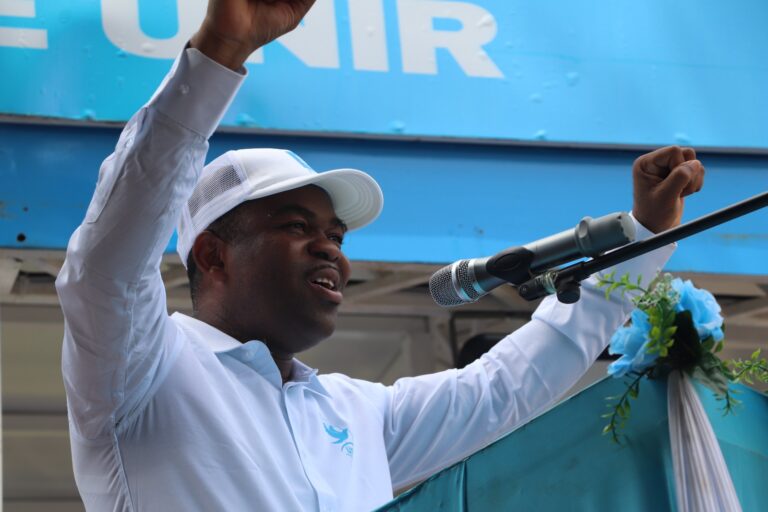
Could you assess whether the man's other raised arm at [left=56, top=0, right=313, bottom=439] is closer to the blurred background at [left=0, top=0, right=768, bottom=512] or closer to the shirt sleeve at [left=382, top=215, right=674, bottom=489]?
the shirt sleeve at [left=382, top=215, right=674, bottom=489]

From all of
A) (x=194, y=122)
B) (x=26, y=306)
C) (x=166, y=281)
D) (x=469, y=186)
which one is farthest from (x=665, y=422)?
(x=26, y=306)

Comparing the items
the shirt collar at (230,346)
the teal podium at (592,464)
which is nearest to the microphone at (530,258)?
the teal podium at (592,464)

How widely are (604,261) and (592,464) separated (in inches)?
12.7

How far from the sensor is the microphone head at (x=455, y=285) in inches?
78.5

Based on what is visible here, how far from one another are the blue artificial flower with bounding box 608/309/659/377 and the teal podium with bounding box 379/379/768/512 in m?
0.03

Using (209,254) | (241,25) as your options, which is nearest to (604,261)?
(241,25)

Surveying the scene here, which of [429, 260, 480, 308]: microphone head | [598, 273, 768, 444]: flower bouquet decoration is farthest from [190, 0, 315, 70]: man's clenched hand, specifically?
[598, 273, 768, 444]: flower bouquet decoration

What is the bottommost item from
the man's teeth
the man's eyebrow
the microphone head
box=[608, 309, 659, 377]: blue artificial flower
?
box=[608, 309, 659, 377]: blue artificial flower

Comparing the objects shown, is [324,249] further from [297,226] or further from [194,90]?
[194,90]

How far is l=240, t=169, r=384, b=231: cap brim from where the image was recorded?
2773 millimetres

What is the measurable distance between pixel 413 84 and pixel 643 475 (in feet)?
8.11

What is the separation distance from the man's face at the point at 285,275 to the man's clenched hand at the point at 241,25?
30.8 inches

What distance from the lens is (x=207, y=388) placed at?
243cm

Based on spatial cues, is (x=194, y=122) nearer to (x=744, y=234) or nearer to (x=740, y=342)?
(x=744, y=234)
